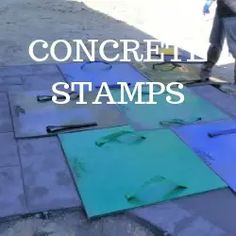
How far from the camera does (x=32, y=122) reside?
3.68 meters

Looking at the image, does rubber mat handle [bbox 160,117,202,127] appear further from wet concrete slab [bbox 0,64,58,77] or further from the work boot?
wet concrete slab [bbox 0,64,58,77]

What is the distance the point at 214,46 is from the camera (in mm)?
4777

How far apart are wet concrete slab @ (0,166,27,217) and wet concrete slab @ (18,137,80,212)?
4 centimetres

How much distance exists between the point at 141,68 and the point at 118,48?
3.18ft

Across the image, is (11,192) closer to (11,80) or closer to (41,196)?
(41,196)

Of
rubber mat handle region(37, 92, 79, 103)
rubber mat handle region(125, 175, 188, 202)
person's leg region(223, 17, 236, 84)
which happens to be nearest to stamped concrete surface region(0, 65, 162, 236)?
rubber mat handle region(125, 175, 188, 202)

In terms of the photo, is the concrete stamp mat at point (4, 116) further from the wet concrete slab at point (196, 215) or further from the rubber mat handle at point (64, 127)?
the wet concrete slab at point (196, 215)

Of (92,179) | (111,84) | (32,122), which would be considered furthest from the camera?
(111,84)

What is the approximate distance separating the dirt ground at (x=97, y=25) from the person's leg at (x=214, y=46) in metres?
0.29

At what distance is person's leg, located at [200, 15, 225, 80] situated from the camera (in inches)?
A: 183

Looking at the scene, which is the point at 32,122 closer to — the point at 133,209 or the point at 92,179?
the point at 92,179

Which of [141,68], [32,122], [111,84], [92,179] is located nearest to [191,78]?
[141,68]

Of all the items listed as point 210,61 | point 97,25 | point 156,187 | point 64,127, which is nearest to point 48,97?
point 64,127

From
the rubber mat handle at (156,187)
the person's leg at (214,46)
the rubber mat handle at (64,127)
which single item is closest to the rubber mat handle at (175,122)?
the rubber mat handle at (64,127)
